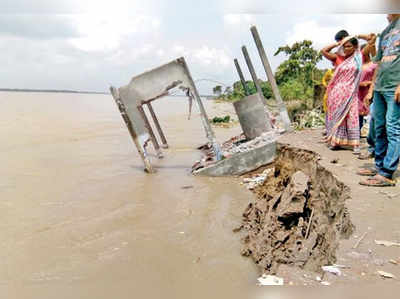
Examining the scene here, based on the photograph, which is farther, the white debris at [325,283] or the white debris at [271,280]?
the white debris at [271,280]

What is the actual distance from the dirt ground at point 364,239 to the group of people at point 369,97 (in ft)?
0.91

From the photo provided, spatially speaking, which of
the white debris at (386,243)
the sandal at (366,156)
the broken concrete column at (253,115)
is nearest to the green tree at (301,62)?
the broken concrete column at (253,115)

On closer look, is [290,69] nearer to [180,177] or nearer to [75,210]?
[180,177]

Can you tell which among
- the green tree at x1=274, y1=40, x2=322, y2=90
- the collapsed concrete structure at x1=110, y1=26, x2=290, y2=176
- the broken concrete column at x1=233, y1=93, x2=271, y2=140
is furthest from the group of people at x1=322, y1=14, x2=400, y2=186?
the green tree at x1=274, y1=40, x2=322, y2=90

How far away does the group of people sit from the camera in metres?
3.40

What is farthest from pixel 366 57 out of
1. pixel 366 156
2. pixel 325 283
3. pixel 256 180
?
pixel 325 283

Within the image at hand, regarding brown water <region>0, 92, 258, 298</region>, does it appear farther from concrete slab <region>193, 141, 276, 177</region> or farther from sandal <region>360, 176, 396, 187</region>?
sandal <region>360, 176, 396, 187</region>

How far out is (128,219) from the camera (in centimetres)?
451

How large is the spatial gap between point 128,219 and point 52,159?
5159 mm

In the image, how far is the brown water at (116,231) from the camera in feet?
9.21

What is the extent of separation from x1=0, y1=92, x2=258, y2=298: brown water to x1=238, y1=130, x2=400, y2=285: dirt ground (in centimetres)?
68

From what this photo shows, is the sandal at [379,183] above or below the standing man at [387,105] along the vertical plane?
below

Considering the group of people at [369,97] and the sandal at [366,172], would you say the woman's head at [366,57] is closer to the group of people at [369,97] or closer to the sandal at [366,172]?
the group of people at [369,97]

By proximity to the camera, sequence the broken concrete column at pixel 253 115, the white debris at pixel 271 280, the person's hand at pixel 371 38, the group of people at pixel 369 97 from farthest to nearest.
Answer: the broken concrete column at pixel 253 115 < the person's hand at pixel 371 38 < the group of people at pixel 369 97 < the white debris at pixel 271 280
